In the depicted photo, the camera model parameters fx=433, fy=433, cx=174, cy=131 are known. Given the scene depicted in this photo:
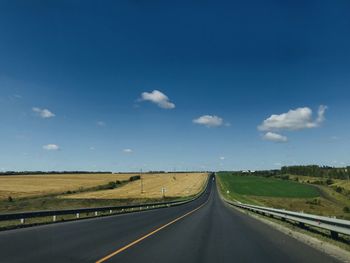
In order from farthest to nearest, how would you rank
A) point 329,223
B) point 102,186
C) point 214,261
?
point 102,186 < point 329,223 < point 214,261

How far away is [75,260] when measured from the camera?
10273 millimetres

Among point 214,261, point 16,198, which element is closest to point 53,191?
point 16,198

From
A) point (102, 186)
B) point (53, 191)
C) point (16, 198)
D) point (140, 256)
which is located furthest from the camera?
point (102, 186)

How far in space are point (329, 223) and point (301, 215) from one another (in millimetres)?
3993

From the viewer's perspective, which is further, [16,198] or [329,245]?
[16,198]

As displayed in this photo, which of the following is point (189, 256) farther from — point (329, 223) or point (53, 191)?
point (53, 191)

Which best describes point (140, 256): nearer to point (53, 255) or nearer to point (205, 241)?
point (53, 255)

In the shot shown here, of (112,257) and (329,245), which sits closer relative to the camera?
(112,257)

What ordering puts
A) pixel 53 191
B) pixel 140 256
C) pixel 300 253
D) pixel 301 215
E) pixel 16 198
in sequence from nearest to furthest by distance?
pixel 140 256
pixel 300 253
pixel 301 215
pixel 16 198
pixel 53 191

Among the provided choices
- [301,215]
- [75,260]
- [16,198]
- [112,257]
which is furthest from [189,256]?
[16,198]

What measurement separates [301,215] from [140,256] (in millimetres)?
9432

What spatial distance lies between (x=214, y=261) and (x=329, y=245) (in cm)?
446

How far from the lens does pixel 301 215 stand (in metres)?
18.1

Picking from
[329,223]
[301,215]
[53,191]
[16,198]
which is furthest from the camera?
[53,191]
